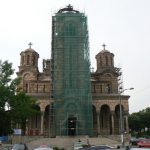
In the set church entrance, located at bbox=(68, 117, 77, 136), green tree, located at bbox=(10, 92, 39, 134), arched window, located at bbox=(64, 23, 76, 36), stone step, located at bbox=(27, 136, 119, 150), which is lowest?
stone step, located at bbox=(27, 136, 119, 150)

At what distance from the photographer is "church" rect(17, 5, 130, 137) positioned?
172 ft

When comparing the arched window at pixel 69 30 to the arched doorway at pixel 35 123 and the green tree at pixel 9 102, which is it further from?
the green tree at pixel 9 102

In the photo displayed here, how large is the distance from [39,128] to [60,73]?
1036 centimetres

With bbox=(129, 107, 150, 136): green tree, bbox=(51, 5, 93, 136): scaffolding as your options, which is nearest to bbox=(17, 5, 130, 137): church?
bbox=(51, 5, 93, 136): scaffolding

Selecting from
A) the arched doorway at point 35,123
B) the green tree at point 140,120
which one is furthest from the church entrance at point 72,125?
the green tree at point 140,120

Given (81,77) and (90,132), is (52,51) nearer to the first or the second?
(81,77)

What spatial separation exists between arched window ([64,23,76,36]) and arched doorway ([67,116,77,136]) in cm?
1449

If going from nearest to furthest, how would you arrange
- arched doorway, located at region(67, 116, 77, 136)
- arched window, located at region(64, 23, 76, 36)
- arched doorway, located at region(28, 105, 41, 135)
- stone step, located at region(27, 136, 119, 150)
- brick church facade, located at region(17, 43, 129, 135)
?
stone step, located at region(27, 136, 119, 150)
arched doorway, located at region(67, 116, 77, 136)
brick church facade, located at region(17, 43, 129, 135)
arched window, located at region(64, 23, 76, 36)
arched doorway, located at region(28, 105, 41, 135)

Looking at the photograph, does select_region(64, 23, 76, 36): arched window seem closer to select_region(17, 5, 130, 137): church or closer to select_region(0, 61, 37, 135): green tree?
select_region(17, 5, 130, 137): church

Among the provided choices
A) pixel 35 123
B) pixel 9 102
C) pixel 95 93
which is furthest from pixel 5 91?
pixel 95 93

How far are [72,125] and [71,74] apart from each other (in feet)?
27.0

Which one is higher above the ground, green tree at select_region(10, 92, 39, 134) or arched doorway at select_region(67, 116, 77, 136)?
green tree at select_region(10, 92, 39, 134)

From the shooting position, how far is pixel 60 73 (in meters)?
55.2

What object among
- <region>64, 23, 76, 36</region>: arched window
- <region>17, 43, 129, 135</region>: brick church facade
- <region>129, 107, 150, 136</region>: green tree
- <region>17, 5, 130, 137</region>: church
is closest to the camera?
<region>17, 5, 130, 137</region>: church
